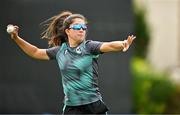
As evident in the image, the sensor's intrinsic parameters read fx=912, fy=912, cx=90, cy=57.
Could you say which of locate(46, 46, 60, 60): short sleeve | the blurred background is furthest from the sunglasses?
the blurred background

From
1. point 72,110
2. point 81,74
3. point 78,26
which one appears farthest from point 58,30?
point 72,110

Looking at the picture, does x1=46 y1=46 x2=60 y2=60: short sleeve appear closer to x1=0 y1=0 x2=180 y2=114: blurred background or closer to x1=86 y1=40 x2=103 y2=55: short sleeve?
x1=86 y1=40 x2=103 y2=55: short sleeve

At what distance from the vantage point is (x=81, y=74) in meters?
8.99

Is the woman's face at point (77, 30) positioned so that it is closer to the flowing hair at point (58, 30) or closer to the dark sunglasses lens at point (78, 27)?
the dark sunglasses lens at point (78, 27)

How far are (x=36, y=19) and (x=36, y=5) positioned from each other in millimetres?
326

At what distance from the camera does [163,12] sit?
28172 mm

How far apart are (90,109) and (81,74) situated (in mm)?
369

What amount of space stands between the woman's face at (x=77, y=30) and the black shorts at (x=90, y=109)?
0.65 metres

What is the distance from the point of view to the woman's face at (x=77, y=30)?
9102mm

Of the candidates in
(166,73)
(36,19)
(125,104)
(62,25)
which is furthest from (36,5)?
(62,25)

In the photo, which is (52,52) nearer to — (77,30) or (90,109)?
(77,30)

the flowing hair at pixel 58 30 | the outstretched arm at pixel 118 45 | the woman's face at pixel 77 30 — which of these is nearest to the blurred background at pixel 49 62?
the flowing hair at pixel 58 30

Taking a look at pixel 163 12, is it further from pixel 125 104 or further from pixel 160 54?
pixel 125 104

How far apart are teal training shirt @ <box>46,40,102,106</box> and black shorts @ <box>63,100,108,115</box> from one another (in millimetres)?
43
